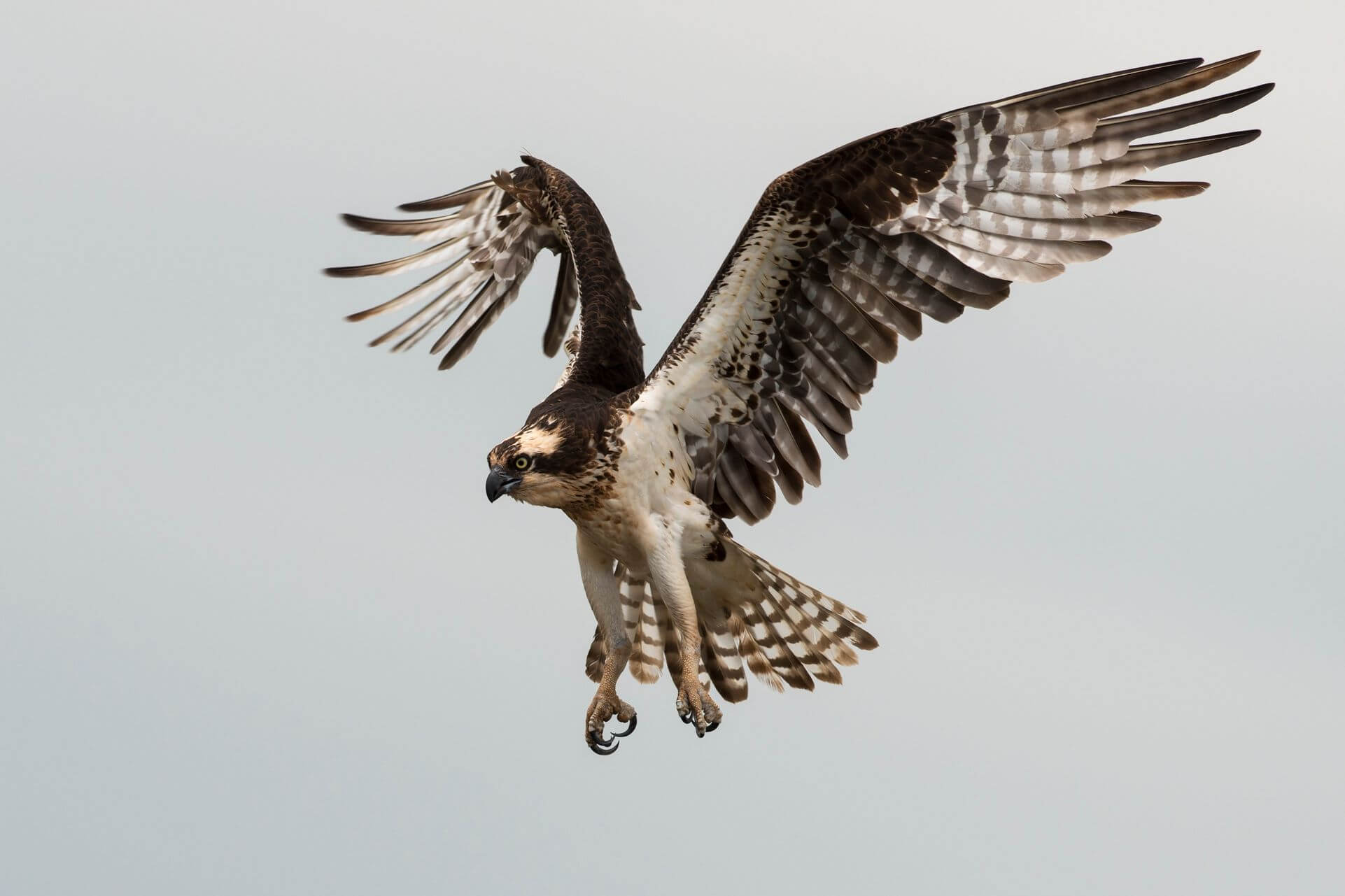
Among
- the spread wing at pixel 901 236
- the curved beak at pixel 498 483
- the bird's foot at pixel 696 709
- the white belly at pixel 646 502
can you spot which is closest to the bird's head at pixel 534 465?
the curved beak at pixel 498 483

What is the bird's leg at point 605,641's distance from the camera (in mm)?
11867

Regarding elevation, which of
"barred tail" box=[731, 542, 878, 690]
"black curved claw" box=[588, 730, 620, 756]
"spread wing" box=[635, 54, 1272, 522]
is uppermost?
"spread wing" box=[635, 54, 1272, 522]

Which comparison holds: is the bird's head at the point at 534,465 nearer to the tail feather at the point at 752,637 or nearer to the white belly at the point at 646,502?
the white belly at the point at 646,502

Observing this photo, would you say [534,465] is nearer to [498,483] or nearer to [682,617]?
[498,483]

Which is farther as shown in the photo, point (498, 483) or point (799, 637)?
point (799, 637)

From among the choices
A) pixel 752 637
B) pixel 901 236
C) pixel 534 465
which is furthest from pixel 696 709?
pixel 901 236

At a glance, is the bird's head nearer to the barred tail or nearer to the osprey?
the osprey

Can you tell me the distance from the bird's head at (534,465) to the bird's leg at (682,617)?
0.71m

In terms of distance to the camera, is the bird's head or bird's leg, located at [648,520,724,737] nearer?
the bird's head

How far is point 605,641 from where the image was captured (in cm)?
1210

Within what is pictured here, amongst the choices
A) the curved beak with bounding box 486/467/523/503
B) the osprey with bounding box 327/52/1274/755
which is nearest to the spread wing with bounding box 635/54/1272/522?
the osprey with bounding box 327/52/1274/755

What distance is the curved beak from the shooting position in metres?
11.0

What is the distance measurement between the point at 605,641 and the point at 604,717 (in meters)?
0.49

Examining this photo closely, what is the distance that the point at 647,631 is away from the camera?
12.8m
